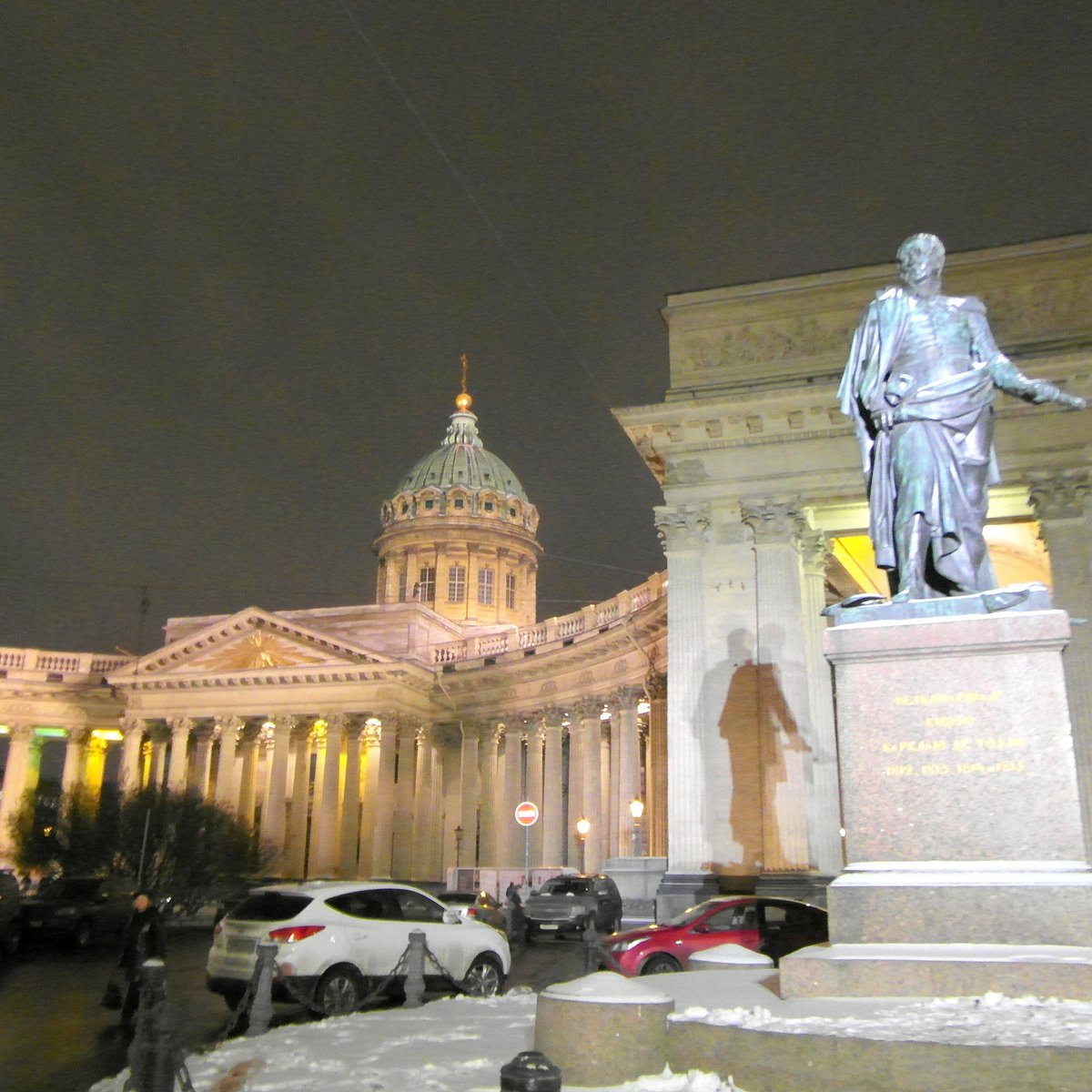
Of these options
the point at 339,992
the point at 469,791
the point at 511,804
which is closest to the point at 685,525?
the point at 339,992

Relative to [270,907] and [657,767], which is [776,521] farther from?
[657,767]

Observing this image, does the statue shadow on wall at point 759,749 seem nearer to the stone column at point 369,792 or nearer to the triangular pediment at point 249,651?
the stone column at point 369,792

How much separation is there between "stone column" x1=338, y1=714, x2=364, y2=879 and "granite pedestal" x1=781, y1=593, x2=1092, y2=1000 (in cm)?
5196

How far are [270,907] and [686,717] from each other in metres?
14.1

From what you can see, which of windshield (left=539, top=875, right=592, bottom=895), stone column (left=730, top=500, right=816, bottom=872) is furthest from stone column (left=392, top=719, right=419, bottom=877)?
stone column (left=730, top=500, right=816, bottom=872)

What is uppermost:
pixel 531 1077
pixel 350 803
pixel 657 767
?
pixel 657 767

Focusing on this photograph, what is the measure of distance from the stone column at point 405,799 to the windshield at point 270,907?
44.5 m

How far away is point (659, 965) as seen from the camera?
16.6 m

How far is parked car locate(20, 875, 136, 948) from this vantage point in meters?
29.2

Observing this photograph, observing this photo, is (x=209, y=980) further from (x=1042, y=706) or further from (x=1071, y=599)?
(x=1071, y=599)

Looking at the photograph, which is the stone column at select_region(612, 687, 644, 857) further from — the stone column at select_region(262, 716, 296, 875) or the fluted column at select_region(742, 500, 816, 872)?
the stone column at select_region(262, 716, 296, 875)

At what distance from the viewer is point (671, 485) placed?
2881 centimetres

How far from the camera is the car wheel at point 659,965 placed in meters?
16.5

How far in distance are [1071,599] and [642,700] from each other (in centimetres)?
2323
